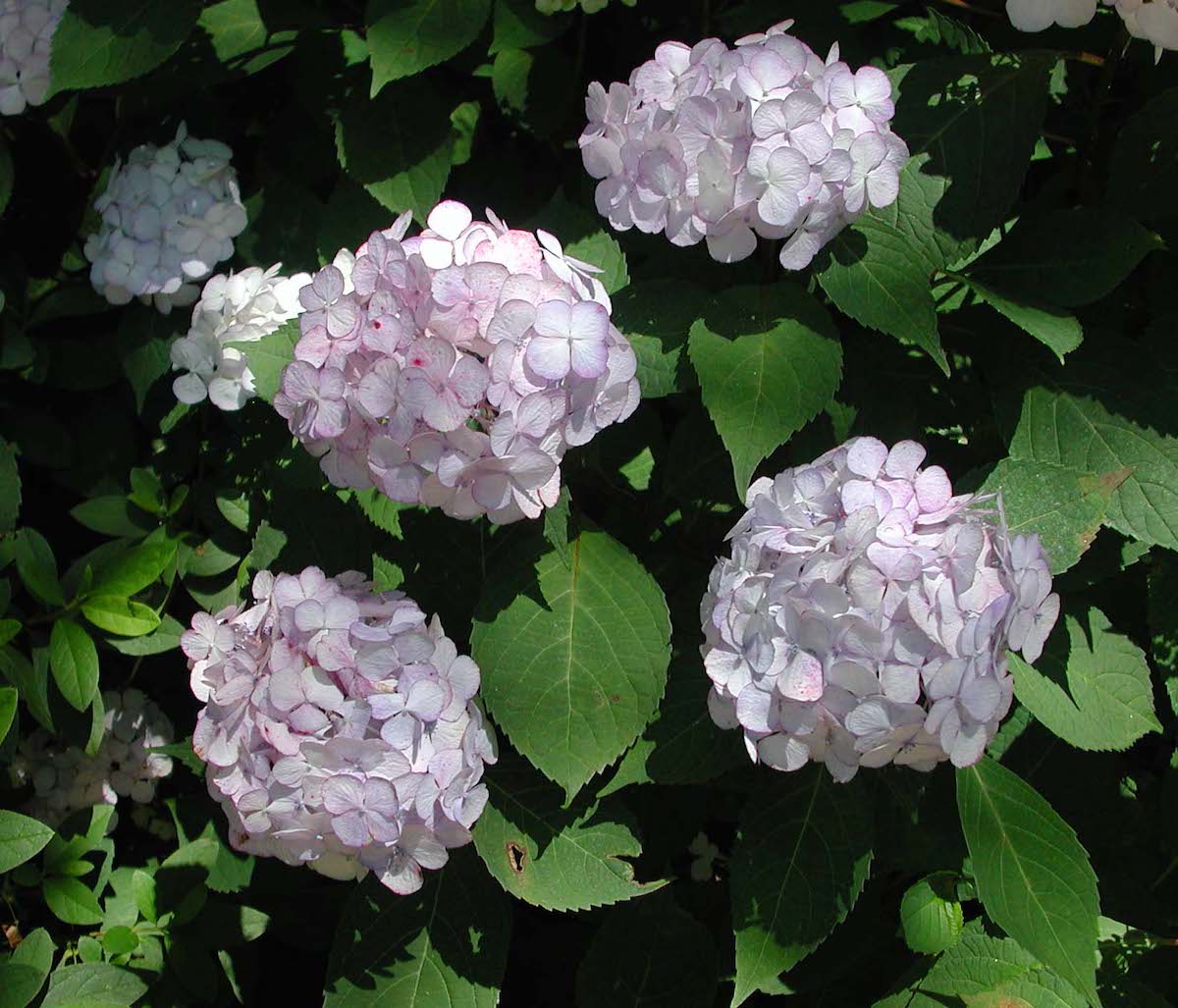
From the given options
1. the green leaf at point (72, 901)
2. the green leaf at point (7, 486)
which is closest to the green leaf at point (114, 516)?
the green leaf at point (7, 486)

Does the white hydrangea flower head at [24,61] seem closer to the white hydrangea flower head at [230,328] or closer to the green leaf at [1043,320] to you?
the white hydrangea flower head at [230,328]

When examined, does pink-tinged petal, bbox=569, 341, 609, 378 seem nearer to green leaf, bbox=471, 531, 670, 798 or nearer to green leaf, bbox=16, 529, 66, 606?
green leaf, bbox=471, 531, 670, 798

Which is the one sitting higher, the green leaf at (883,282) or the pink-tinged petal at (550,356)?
the pink-tinged petal at (550,356)

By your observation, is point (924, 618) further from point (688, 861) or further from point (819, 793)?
point (688, 861)

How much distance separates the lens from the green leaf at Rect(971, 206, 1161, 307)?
1.66 m

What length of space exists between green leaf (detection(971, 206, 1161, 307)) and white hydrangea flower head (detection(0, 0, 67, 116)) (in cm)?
156

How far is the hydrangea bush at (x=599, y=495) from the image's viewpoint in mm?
1389

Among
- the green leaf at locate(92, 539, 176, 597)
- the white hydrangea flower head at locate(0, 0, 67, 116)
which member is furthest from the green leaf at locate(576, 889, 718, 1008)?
the white hydrangea flower head at locate(0, 0, 67, 116)

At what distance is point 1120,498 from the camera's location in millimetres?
1635

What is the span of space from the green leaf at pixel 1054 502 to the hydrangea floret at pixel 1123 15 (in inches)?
20.4

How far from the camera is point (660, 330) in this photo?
164 centimetres

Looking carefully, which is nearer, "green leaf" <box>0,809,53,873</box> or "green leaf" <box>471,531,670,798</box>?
"green leaf" <box>471,531,670,798</box>

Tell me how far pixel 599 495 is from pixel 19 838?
0.99 metres

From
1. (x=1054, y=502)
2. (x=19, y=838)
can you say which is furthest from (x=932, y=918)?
(x=19, y=838)
